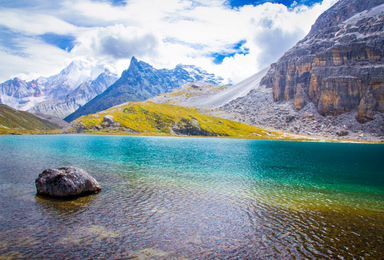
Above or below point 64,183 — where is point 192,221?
below

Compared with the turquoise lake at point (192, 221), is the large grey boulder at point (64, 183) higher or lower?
higher

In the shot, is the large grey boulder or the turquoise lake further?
the large grey boulder

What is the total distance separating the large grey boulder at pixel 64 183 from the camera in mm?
26562

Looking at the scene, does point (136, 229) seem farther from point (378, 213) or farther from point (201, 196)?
point (378, 213)

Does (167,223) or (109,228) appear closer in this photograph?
(109,228)

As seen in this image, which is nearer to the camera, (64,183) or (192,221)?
(192,221)

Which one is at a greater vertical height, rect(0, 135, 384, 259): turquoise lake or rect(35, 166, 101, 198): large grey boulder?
rect(35, 166, 101, 198): large grey boulder

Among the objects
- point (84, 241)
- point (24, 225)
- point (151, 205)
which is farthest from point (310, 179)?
point (24, 225)

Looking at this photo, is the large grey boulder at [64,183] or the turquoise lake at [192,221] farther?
the large grey boulder at [64,183]

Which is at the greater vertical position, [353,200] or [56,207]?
[56,207]

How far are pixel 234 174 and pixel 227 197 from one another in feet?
50.4

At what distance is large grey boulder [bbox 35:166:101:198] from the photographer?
26.6m

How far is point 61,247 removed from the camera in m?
15.7

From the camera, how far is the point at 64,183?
87.4 feet
